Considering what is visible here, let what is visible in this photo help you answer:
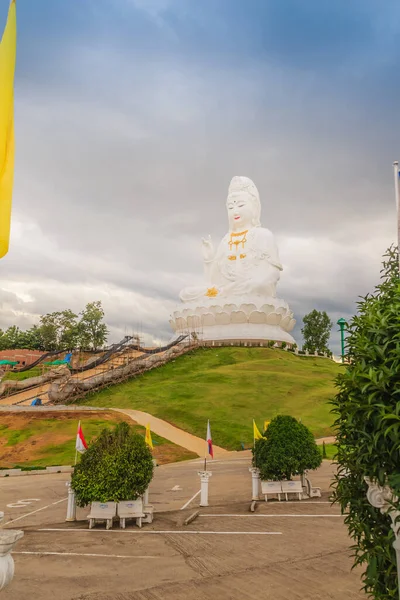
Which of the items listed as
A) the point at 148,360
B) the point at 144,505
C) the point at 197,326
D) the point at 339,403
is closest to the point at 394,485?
the point at 339,403

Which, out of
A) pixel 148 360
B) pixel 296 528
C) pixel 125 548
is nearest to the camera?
pixel 125 548

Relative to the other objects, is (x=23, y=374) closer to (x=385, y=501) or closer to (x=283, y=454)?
(x=283, y=454)

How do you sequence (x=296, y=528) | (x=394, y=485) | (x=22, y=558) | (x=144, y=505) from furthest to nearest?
(x=144, y=505) → (x=296, y=528) → (x=22, y=558) → (x=394, y=485)

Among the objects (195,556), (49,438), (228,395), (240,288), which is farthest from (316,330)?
(195,556)

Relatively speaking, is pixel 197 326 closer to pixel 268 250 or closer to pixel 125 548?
pixel 268 250

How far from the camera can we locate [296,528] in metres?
8.72

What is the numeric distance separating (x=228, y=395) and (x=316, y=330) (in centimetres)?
3289

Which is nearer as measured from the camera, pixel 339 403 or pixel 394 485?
pixel 394 485

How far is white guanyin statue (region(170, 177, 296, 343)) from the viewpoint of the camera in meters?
43.4

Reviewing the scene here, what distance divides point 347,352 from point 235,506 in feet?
26.2

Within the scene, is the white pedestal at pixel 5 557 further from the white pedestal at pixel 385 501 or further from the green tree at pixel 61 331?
the green tree at pixel 61 331

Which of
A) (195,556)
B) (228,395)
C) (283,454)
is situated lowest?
(195,556)

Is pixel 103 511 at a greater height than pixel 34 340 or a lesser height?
lesser

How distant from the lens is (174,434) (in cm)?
2180
